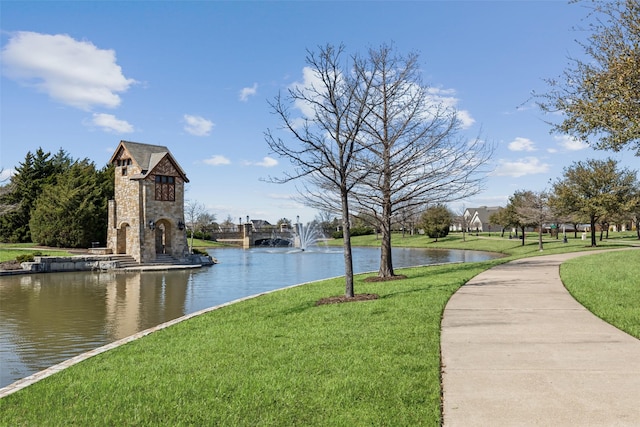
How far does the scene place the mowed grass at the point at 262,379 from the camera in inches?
186

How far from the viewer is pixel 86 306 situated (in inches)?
619

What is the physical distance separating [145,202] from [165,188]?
200 centimetres

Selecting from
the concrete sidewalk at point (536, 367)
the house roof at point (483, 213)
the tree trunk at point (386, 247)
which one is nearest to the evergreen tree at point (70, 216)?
the tree trunk at point (386, 247)

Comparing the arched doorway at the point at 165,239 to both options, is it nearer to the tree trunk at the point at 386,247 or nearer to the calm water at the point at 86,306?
the calm water at the point at 86,306

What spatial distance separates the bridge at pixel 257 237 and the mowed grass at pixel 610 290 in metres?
64.5

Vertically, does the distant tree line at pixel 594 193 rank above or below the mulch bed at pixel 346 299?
above

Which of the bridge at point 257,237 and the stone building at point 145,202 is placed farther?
the bridge at point 257,237

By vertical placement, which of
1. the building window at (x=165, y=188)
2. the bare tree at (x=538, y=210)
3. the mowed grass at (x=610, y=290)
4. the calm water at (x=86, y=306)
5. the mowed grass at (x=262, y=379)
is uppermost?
the building window at (x=165, y=188)

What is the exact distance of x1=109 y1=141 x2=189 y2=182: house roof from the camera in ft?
111

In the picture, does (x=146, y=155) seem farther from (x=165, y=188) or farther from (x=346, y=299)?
(x=346, y=299)

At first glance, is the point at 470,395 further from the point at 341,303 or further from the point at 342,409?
the point at 341,303

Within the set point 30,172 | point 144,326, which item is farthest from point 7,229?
point 144,326

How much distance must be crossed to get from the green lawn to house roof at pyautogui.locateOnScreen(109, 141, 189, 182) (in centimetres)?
2681

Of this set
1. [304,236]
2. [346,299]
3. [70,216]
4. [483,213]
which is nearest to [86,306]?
[346,299]
